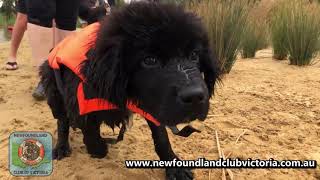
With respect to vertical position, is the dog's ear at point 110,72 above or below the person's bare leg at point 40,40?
above

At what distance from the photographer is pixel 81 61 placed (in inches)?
94.3

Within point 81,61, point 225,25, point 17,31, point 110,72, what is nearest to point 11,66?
point 17,31

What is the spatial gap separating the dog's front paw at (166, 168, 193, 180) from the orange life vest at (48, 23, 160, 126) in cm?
41

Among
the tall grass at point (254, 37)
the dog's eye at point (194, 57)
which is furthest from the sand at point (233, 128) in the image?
the tall grass at point (254, 37)

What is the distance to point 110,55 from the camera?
6.94 feet

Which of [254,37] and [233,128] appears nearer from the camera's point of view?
[233,128]

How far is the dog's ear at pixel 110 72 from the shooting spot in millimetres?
2088

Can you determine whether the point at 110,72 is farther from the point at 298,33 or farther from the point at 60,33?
the point at 298,33

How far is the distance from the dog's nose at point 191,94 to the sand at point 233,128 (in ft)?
3.12

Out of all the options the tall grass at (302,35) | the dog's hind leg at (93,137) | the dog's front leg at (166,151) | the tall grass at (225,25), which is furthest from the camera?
the tall grass at (302,35)

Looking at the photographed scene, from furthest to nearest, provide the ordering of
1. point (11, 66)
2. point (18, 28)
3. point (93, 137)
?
point (11, 66)
point (18, 28)
point (93, 137)

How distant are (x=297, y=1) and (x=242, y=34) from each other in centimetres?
145

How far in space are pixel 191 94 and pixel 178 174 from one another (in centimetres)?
98

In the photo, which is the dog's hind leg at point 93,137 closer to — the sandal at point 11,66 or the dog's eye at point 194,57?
the dog's eye at point 194,57
